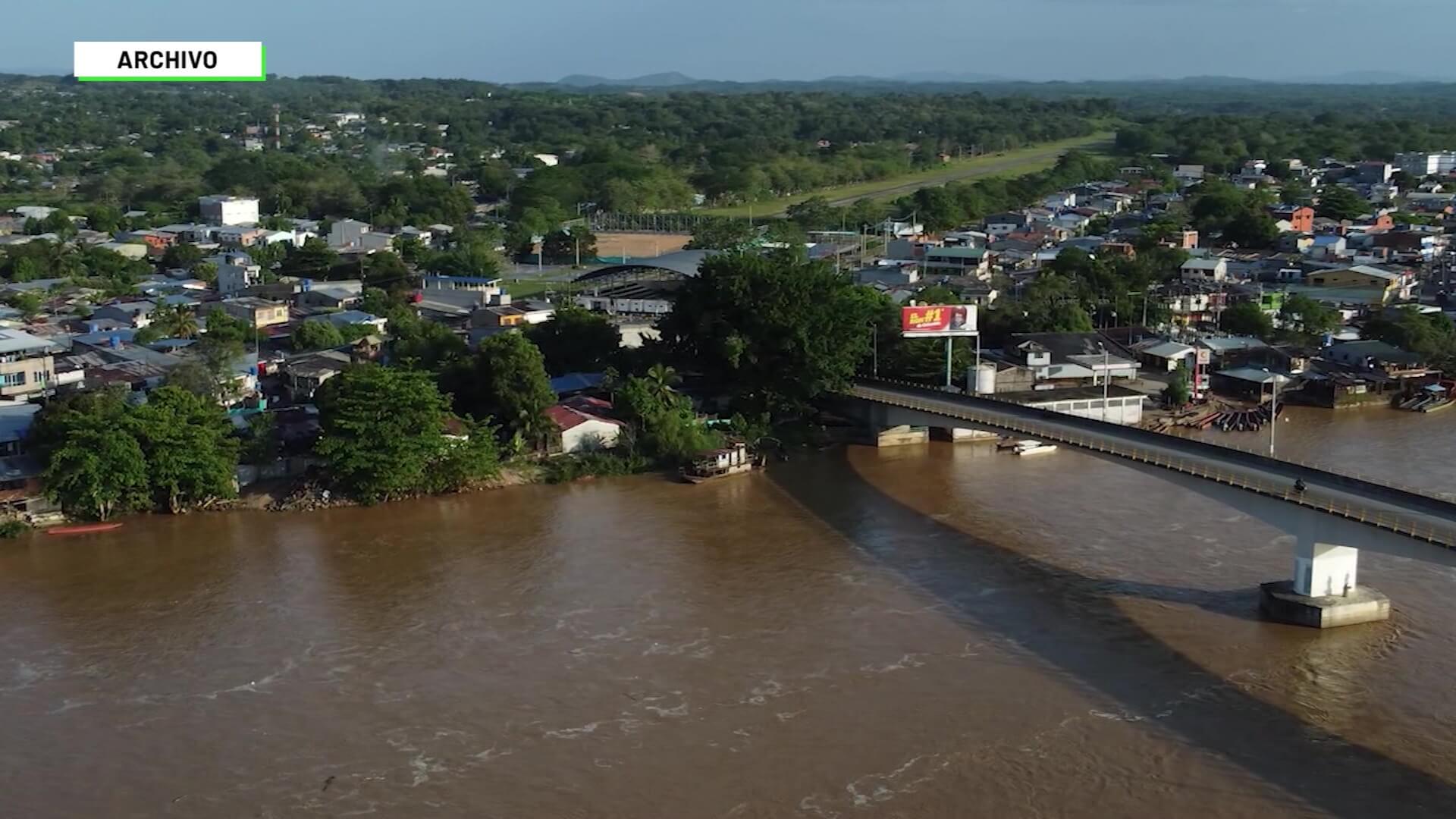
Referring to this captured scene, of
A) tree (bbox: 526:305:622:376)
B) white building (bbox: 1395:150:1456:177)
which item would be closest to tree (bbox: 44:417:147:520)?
tree (bbox: 526:305:622:376)

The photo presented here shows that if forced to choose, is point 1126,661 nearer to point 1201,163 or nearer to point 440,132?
point 1201,163

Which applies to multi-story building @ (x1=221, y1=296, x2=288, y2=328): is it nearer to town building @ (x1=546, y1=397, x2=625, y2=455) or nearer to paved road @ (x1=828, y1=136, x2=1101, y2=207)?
town building @ (x1=546, y1=397, x2=625, y2=455)

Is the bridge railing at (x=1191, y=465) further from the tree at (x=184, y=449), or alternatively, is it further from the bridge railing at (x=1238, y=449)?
the tree at (x=184, y=449)

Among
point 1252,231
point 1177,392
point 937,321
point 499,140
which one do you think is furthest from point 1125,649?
point 499,140

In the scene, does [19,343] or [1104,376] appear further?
[1104,376]

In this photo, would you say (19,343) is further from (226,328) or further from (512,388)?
(512,388)

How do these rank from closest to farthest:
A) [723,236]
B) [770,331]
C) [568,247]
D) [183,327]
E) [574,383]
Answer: [770,331]
[574,383]
[183,327]
[723,236]
[568,247]

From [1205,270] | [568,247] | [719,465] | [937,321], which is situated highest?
[568,247]
